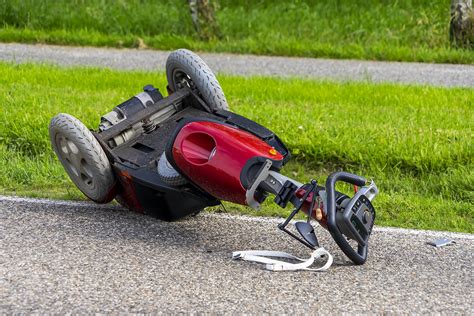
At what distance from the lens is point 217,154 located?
17.4 ft

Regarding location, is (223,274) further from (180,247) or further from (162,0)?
(162,0)

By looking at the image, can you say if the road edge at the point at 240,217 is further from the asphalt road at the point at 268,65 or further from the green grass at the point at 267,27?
the green grass at the point at 267,27

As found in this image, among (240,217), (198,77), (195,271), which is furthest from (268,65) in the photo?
(195,271)

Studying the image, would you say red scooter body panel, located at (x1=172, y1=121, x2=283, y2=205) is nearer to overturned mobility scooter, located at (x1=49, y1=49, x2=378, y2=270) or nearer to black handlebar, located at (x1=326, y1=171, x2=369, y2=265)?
overturned mobility scooter, located at (x1=49, y1=49, x2=378, y2=270)

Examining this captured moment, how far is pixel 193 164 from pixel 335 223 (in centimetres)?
84

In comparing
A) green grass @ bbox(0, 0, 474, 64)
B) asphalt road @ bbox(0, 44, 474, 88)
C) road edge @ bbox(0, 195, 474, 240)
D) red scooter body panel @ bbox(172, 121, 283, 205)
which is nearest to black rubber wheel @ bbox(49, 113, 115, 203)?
A: road edge @ bbox(0, 195, 474, 240)

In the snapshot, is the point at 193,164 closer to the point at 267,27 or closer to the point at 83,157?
the point at 83,157

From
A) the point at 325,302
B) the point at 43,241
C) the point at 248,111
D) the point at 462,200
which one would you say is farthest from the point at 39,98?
the point at 325,302

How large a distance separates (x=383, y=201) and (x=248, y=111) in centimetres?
221

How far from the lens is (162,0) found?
47.6 feet

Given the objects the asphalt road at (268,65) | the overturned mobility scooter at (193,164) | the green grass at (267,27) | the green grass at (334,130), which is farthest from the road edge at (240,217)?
the green grass at (267,27)

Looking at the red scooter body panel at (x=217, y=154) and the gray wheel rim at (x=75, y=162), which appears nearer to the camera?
the red scooter body panel at (x=217, y=154)

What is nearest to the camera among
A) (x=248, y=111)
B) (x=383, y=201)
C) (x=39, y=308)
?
(x=39, y=308)

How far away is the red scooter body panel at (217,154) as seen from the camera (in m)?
5.25
